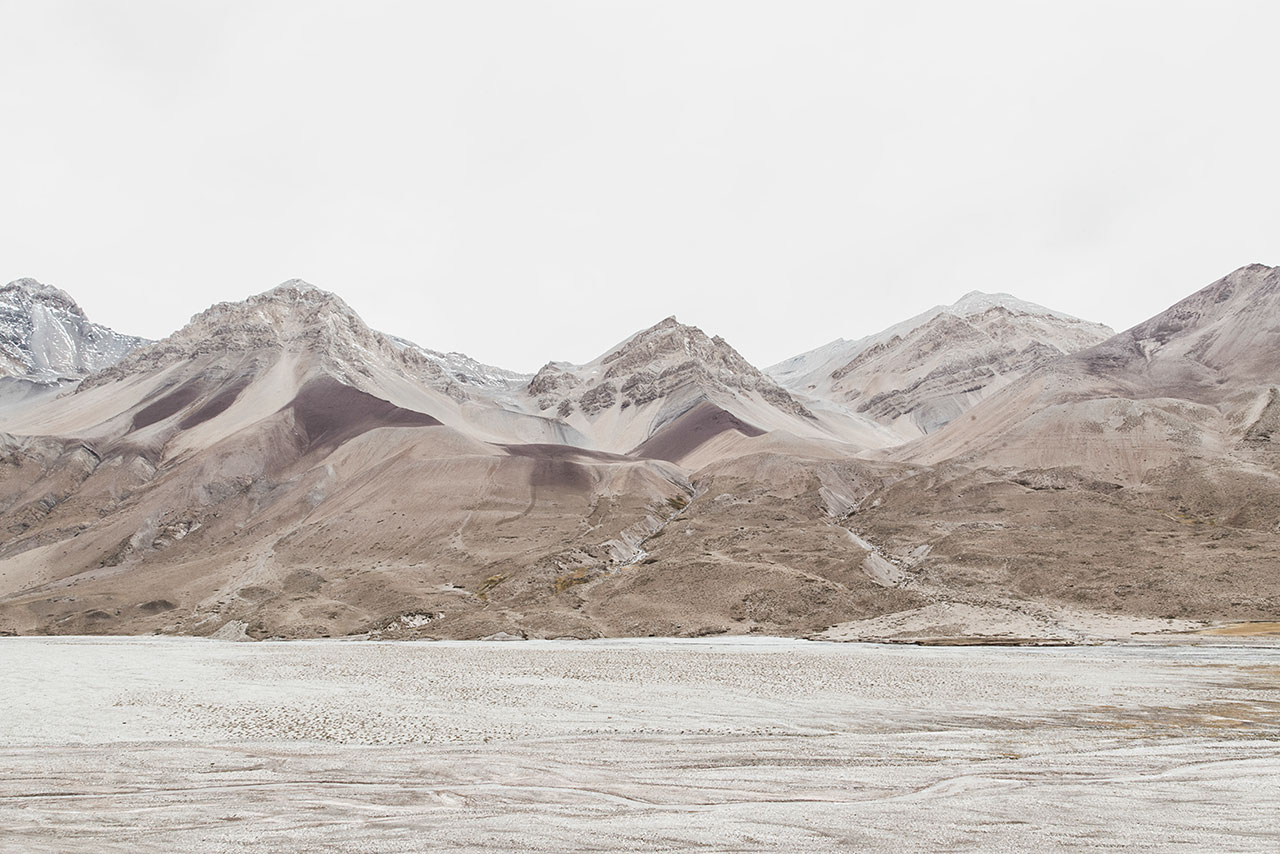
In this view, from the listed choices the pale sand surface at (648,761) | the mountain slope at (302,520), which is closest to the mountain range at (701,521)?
the mountain slope at (302,520)

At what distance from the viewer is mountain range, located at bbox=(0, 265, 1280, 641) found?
68625 millimetres

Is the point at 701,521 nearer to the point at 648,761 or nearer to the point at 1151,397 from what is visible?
the point at 1151,397

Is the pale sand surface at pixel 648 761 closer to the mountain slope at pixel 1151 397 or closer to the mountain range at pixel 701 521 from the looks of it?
the mountain range at pixel 701 521

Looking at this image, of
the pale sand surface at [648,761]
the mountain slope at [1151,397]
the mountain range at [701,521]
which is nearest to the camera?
the pale sand surface at [648,761]

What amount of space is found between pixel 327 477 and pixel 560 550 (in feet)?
204

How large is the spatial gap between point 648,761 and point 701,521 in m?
83.5

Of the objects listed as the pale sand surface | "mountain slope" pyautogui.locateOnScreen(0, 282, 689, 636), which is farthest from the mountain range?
the pale sand surface

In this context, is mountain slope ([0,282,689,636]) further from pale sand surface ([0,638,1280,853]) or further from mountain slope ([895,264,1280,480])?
mountain slope ([895,264,1280,480])

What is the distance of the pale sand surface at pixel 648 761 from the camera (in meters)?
13.1

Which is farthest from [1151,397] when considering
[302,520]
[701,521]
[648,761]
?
[648,761]

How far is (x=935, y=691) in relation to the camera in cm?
3062

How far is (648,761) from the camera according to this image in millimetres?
18625

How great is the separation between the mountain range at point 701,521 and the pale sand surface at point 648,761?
106 feet

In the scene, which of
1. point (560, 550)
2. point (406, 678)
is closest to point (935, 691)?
point (406, 678)
